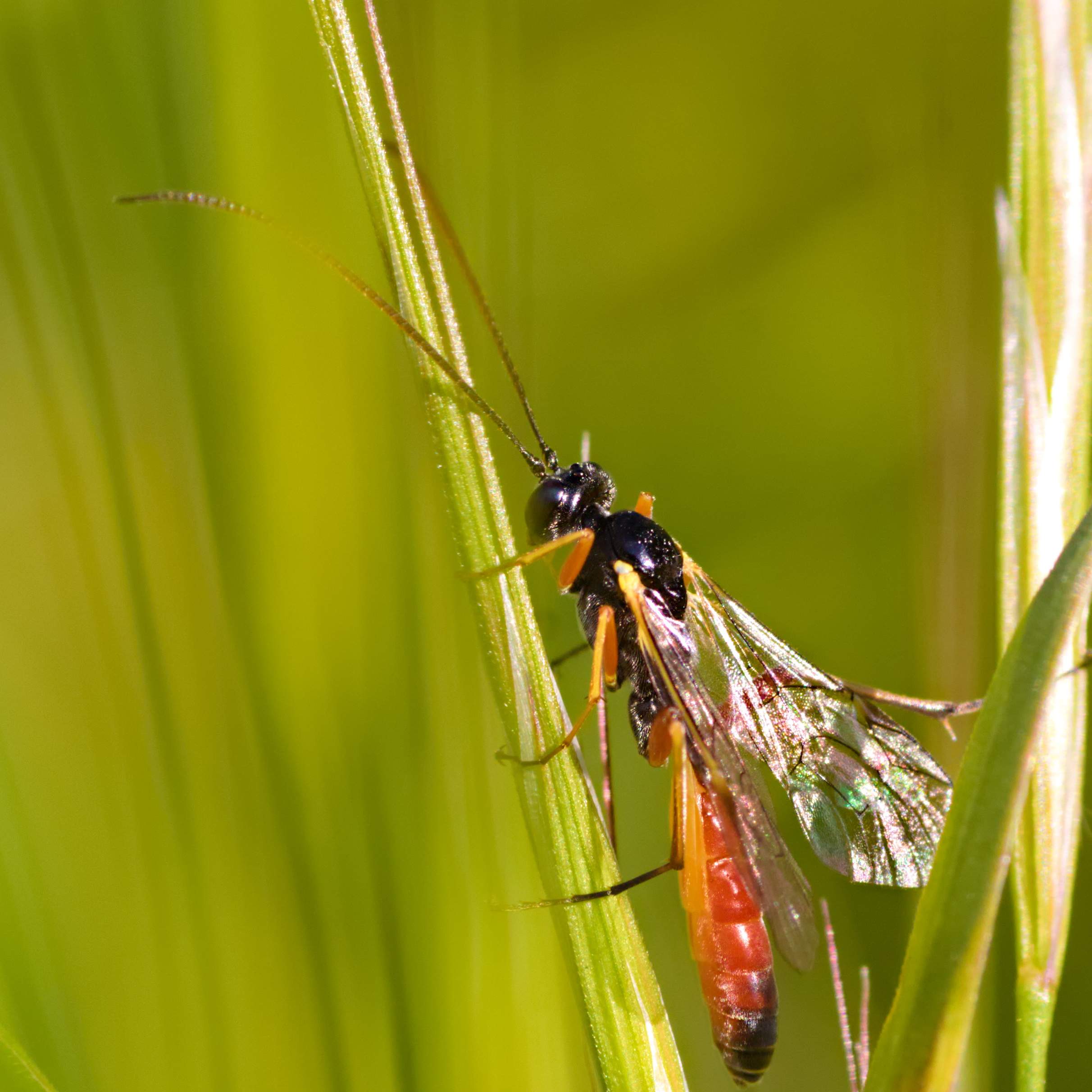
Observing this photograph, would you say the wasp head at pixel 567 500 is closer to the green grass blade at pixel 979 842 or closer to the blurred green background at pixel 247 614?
the blurred green background at pixel 247 614

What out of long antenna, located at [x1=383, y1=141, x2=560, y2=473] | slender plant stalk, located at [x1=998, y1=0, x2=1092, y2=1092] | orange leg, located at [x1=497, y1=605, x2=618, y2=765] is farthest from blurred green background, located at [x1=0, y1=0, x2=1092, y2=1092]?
slender plant stalk, located at [x1=998, y1=0, x2=1092, y2=1092]

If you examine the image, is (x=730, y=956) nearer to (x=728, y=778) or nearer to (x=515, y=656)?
(x=728, y=778)

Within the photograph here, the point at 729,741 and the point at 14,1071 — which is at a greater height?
the point at 14,1071

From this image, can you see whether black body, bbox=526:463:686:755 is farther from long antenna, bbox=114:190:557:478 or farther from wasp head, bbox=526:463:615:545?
long antenna, bbox=114:190:557:478

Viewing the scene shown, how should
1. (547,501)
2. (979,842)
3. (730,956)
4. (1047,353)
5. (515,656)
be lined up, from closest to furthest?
1. (979,842)
2. (515,656)
3. (1047,353)
4. (730,956)
5. (547,501)

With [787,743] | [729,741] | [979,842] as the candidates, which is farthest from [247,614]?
[787,743]

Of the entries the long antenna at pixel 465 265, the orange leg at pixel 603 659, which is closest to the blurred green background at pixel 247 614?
the long antenna at pixel 465 265

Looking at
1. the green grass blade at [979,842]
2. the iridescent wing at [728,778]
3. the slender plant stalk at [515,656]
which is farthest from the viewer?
the iridescent wing at [728,778]

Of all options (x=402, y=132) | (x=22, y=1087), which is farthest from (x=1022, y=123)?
(x=22, y=1087)
